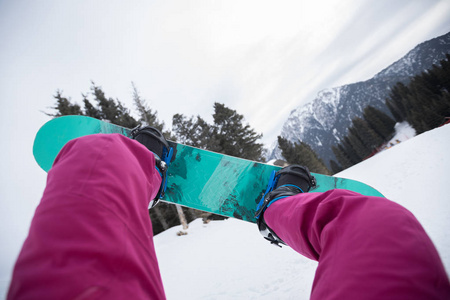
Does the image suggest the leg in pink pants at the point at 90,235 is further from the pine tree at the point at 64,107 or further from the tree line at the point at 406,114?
the tree line at the point at 406,114

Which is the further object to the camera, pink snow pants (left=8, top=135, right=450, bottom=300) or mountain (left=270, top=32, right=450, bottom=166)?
mountain (left=270, top=32, right=450, bottom=166)

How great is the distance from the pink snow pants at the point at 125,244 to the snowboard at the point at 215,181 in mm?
2217

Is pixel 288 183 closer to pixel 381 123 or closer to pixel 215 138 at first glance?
pixel 215 138

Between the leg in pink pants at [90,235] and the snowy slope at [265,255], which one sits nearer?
the leg in pink pants at [90,235]

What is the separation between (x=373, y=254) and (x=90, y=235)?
0.93 meters

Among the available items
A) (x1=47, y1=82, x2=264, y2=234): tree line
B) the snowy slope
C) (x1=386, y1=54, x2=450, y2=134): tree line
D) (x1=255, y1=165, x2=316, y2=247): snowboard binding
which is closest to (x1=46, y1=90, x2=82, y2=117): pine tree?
(x1=47, y1=82, x2=264, y2=234): tree line

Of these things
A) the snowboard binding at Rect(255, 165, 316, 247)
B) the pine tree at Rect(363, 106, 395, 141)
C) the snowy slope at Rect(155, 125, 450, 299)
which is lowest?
the pine tree at Rect(363, 106, 395, 141)

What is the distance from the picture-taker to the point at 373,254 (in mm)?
634

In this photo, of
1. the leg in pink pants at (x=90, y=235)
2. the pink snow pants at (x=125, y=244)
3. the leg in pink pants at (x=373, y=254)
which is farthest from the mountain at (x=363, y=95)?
the leg in pink pants at (x=90, y=235)

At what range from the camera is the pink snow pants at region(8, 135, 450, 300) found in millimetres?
485

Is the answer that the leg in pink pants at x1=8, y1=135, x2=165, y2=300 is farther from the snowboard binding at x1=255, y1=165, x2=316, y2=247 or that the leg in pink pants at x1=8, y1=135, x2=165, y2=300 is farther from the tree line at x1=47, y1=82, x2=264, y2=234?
the tree line at x1=47, y1=82, x2=264, y2=234

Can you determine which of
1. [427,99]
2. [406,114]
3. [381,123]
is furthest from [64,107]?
[406,114]

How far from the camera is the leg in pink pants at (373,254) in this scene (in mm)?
520

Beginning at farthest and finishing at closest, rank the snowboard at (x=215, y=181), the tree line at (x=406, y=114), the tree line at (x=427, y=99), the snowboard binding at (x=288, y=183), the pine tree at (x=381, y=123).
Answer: the pine tree at (x=381, y=123)
the tree line at (x=406, y=114)
the tree line at (x=427, y=99)
the snowboard at (x=215, y=181)
the snowboard binding at (x=288, y=183)
